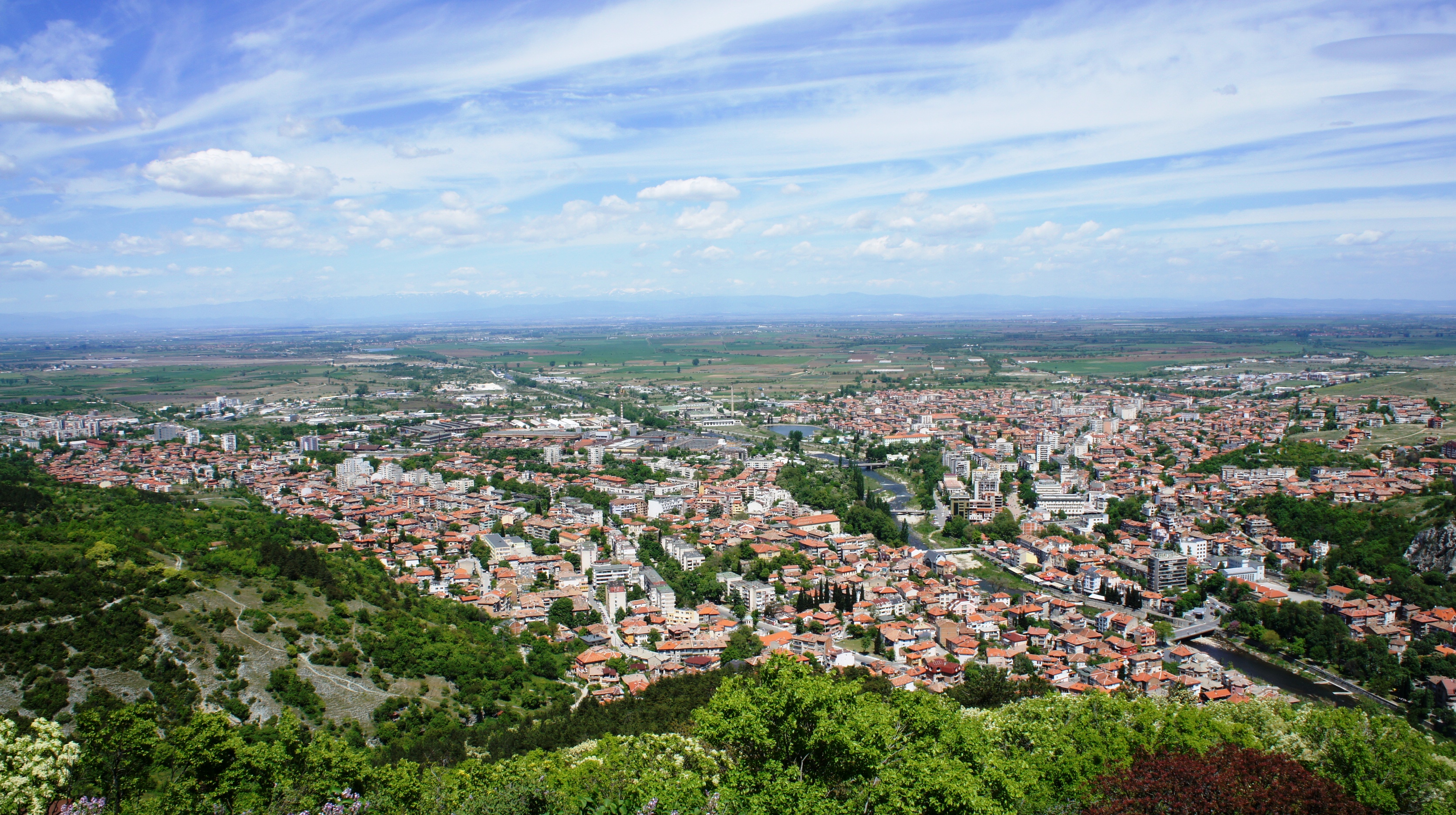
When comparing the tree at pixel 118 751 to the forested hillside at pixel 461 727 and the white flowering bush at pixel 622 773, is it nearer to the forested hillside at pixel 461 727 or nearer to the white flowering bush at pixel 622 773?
the forested hillside at pixel 461 727

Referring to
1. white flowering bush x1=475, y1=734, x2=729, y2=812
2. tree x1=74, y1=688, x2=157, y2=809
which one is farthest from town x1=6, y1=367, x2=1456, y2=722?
tree x1=74, y1=688, x2=157, y2=809

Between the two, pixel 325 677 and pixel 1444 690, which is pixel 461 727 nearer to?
pixel 325 677

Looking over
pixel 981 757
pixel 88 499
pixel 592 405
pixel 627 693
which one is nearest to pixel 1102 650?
pixel 627 693

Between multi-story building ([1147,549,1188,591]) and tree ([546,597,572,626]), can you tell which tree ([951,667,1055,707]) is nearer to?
multi-story building ([1147,549,1188,591])

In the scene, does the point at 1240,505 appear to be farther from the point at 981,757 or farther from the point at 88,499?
the point at 88,499

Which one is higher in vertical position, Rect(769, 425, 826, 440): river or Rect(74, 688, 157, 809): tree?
Rect(74, 688, 157, 809): tree

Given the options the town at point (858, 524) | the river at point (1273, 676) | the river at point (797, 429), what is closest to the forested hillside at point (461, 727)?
the town at point (858, 524)
